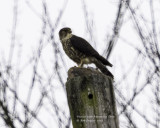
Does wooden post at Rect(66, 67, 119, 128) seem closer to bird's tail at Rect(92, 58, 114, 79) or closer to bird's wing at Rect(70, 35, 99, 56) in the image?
→ bird's tail at Rect(92, 58, 114, 79)

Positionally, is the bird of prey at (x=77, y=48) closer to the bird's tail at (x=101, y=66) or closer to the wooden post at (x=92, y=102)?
the bird's tail at (x=101, y=66)

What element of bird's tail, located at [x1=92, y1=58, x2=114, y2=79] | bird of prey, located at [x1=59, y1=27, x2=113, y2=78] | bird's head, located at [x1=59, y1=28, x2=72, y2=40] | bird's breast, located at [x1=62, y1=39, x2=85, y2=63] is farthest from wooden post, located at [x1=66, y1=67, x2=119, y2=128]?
bird's head, located at [x1=59, y1=28, x2=72, y2=40]

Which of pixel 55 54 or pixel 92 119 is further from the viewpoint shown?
pixel 55 54

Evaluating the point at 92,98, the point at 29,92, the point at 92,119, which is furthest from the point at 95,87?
the point at 29,92

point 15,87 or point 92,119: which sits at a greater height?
point 15,87

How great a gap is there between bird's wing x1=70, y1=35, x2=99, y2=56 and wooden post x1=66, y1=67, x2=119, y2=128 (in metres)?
1.93

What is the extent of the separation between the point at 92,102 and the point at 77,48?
243 centimetres

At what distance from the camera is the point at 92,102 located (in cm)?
179

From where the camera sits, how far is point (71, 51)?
4250 millimetres

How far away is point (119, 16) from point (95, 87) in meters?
2.33

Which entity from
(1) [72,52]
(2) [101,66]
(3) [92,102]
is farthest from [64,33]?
(3) [92,102]

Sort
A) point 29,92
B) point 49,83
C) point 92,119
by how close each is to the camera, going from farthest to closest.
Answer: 1. point 49,83
2. point 29,92
3. point 92,119

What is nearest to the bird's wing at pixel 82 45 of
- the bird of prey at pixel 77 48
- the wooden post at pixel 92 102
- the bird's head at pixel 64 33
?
the bird of prey at pixel 77 48

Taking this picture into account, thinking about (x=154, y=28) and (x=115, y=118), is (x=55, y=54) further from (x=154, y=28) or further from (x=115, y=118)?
(x=115, y=118)
